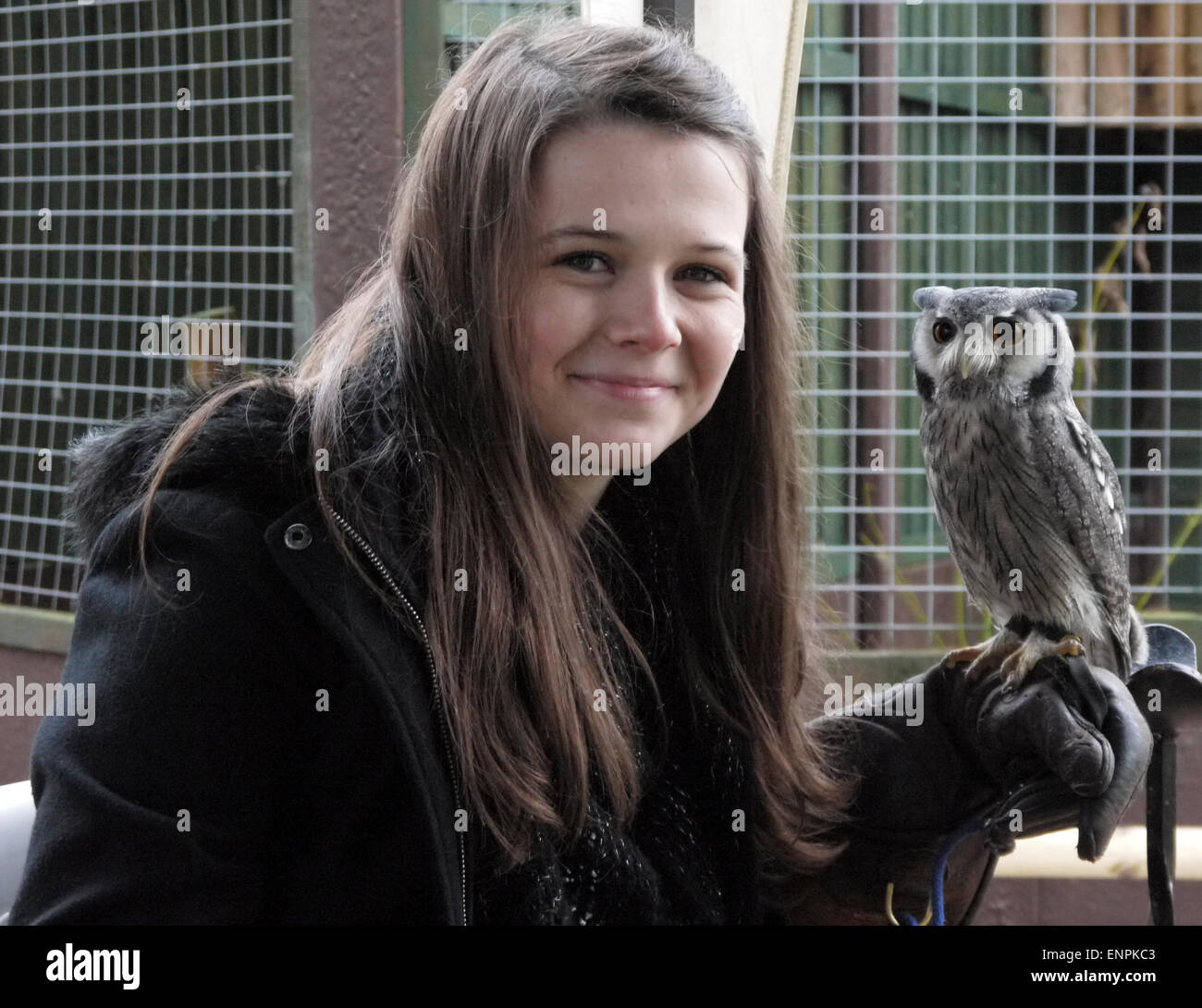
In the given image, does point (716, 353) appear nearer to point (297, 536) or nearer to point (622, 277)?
point (622, 277)

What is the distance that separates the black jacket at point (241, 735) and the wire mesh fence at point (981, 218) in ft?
4.50

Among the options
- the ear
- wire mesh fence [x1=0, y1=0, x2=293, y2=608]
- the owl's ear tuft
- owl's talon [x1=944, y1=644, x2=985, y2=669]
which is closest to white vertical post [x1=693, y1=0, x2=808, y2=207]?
the ear

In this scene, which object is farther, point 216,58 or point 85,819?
point 216,58

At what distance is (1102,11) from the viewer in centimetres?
221

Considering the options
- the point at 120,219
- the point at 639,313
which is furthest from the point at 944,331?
the point at 120,219

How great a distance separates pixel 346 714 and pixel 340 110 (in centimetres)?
160

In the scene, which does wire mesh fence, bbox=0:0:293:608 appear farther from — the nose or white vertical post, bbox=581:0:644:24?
the nose

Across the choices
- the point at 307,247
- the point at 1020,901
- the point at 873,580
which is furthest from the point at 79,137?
the point at 1020,901

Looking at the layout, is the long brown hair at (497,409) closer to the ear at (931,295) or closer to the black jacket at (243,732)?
the black jacket at (243,732)

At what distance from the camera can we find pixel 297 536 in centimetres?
76

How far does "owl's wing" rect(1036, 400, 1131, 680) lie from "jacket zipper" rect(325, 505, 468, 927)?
76 cm

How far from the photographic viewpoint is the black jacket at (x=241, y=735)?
0.70 metres

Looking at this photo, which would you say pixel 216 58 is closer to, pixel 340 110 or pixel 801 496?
pixel 340 110

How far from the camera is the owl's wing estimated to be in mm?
1258
